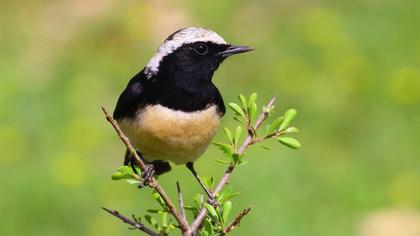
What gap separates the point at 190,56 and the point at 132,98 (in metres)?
0.38

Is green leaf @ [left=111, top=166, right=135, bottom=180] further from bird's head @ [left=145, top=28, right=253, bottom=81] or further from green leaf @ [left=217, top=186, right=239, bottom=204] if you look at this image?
bird's head @ [left=145, top=28, right=253, bottom=81]

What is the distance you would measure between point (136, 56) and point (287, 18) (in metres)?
2.07

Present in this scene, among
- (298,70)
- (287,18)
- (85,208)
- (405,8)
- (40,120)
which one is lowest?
(85,208)

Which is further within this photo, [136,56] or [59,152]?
[136,56]

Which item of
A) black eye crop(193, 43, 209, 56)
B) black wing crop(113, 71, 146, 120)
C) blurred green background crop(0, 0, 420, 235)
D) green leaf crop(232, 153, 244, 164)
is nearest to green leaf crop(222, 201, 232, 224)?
green leaf crop(232, 153, 244, 164)

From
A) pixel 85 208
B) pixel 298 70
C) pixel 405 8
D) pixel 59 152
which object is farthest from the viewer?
pixel 405 8

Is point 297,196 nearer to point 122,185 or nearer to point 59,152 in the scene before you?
point 122,185

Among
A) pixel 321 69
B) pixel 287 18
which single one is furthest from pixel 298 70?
pixel 287 18

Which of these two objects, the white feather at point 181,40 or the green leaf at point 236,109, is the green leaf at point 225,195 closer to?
the green leaf at point 236,109

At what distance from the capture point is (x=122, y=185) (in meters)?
8.24

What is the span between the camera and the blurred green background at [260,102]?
8000 millimetres

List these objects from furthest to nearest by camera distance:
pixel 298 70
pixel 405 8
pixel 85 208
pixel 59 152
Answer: pixel 405 8 < pixel 298 70 < pixel 59 152 < pixel 85 208

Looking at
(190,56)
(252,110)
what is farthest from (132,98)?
(252,110)

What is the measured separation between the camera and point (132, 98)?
179 inches
